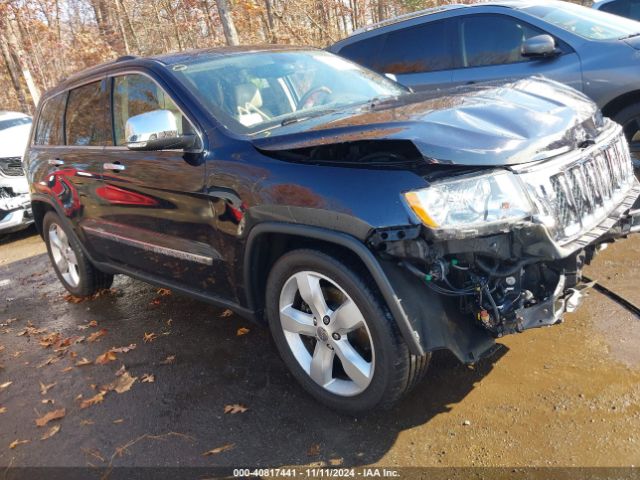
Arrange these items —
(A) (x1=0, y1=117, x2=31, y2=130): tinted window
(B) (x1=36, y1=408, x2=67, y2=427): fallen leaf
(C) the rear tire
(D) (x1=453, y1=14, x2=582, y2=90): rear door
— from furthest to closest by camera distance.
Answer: (A) (x1=0, y1=117, x2=31, y2=130): tinted window < (D) (x1=453, y1=14, x2=582, y2=90): rear door < (C) the rear tire < (B) (x1=36, y1=408, x2=67, y2=427): fallen leaf

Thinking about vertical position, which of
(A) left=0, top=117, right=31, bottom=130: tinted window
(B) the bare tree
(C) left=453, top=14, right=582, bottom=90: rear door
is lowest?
(C) left=453, top=14, right=582, bottom=90: rear door

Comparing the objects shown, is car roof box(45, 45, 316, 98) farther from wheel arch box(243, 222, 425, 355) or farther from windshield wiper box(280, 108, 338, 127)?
wheel arch box(243, 222, 425, 355)

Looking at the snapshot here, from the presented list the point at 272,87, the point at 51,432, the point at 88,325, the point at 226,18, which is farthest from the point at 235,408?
the point at 226,18

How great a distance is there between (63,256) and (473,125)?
4.26m

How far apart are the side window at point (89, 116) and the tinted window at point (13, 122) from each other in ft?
18.3

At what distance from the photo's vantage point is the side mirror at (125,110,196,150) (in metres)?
3.04

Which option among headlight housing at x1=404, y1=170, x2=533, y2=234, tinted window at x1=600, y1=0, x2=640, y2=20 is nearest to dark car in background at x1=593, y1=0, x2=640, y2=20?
tinted window at x1=600, y1=0, x2=640, y2=20

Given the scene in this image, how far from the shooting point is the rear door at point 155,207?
320 centimetres

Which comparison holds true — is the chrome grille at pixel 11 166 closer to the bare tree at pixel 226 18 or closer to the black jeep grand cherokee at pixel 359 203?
the bare tree at pixel 226 18

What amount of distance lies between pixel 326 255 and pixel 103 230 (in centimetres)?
235

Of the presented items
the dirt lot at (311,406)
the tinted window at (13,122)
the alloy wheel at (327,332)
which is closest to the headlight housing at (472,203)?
the alloy wheel at (327,332)

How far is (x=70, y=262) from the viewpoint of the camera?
5.21m

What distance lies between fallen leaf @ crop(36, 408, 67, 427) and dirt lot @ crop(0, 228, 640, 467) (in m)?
0.04

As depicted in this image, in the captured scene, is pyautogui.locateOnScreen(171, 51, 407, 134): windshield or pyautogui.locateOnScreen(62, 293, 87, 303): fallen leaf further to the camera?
pyautogui.locateOnScreen(62, 293, 87, 303): fallen leaf
